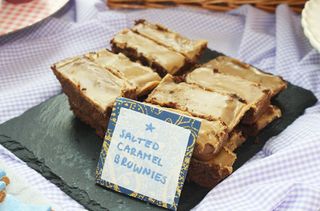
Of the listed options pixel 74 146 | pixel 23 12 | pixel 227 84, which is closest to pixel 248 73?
pixel 227 84

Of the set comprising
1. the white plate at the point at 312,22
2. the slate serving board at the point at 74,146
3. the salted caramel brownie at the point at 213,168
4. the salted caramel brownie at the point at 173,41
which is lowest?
the slate serving board at the point at 74,146

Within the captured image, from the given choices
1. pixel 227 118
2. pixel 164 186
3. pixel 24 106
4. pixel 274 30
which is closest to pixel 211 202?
pixel 164 186

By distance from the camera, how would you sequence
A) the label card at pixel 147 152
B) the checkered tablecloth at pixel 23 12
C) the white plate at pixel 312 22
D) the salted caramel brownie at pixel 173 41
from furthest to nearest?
the checkered tablecloth at pixel 23 12
the salted caramel brownie at pixel 173 41
the white plate at pixel 312 22
the label card at pixel 147 152

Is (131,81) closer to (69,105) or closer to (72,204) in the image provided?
(69,105)

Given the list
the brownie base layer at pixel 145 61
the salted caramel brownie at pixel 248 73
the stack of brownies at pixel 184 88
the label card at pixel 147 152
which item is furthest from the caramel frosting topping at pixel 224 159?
the brownie base layer at pixel 145 61

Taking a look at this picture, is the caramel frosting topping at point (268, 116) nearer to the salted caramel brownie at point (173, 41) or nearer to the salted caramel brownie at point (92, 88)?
the salted caramel brownie at point (173, 41)

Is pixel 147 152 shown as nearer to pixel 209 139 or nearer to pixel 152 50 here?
pixel 209 139

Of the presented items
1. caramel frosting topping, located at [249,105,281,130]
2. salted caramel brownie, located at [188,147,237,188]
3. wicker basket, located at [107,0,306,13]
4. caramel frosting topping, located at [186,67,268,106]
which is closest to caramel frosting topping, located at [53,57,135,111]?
caramel frosting topping, located at [186,67,268,106]
